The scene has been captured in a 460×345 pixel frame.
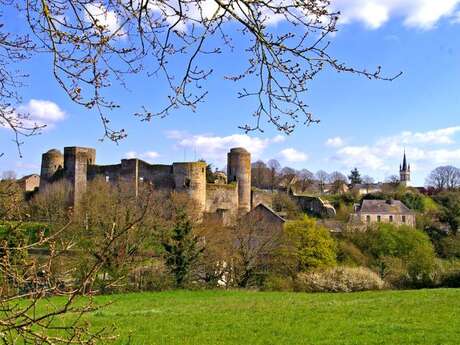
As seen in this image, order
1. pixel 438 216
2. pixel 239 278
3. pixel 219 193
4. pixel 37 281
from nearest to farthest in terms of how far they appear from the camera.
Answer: pixel 37 281, pixel 239 278, pixel 219 193, pixel 438 216

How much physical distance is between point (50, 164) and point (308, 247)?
1956 centimetres

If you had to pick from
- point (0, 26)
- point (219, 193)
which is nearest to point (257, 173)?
point (219, 193)

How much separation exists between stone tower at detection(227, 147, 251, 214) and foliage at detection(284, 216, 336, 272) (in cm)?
865

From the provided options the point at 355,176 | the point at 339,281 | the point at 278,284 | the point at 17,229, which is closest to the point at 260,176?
the point at 355,176

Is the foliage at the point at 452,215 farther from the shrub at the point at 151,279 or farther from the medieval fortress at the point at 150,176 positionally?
the shrub at the point at 151,279

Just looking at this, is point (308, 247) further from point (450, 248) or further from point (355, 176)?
point (355, 176)

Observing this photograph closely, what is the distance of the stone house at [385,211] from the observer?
5131 centimetres

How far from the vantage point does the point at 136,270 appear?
77.5 feet

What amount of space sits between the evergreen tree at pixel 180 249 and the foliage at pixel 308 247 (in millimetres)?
6323

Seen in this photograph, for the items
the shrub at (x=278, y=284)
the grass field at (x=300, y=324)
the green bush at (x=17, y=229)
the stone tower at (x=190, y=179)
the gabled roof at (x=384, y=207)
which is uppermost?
the stone tower at (x=190, y=179)

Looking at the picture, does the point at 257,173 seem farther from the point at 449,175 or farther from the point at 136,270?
the point at 136,270

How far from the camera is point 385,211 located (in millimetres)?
52812

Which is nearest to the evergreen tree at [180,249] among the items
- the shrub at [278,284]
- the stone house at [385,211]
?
the shrub at [278,284]

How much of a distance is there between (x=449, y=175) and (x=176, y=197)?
59089mm
